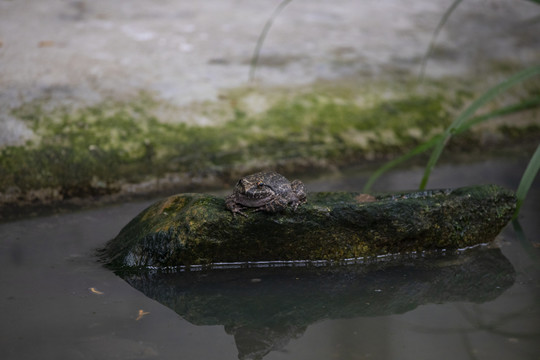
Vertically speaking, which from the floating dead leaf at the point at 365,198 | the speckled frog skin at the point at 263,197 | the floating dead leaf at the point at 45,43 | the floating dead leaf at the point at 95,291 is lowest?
the floating dead leaf at the point at 95,291

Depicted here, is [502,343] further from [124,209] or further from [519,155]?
[519,155]

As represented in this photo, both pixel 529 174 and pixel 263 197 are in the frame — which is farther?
pixel 529 174

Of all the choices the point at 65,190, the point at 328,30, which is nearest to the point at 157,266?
the point at 65,190

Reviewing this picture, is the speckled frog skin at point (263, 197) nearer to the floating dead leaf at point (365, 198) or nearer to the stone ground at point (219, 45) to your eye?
the floating dead leaf at point (365, 198)

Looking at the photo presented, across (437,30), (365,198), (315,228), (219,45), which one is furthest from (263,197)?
(219,45)

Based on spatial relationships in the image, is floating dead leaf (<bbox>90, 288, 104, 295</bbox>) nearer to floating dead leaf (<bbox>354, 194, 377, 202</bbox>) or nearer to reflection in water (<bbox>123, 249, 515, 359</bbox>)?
reflection in water (<bbox>123, 249, 515, 359</bbox>)

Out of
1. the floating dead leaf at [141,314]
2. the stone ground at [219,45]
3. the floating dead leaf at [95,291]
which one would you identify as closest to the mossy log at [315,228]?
the floating dead leaf at [95,291]

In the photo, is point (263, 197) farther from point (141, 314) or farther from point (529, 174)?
point (529, 174)
